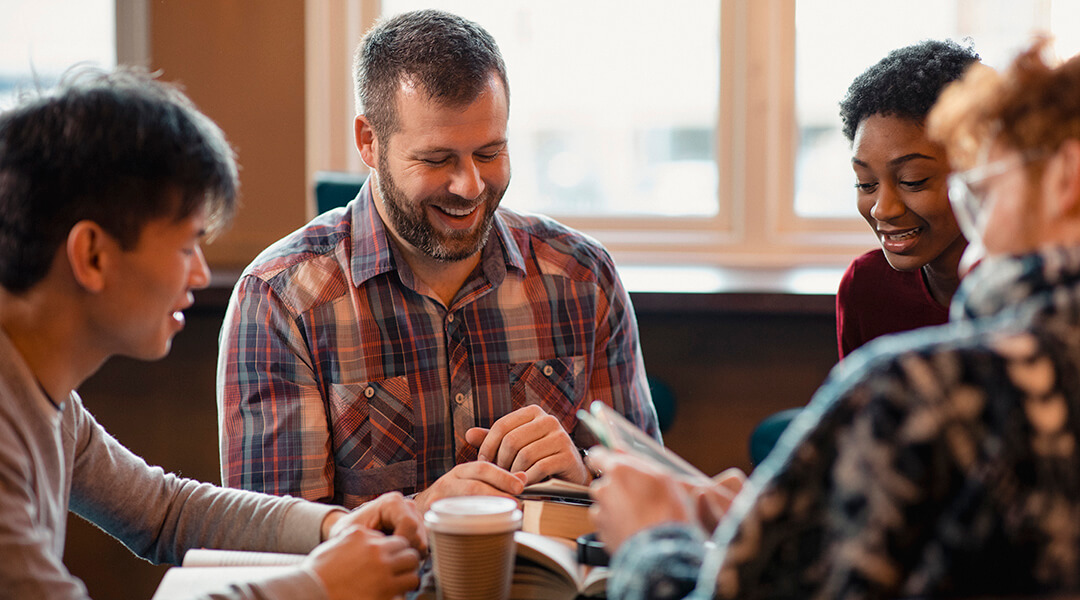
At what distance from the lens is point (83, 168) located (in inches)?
35.8

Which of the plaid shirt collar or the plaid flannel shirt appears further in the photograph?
the plaid shirt collar

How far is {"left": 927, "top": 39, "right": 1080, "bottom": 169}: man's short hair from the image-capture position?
2.27 ft

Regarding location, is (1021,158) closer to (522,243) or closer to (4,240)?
(4,240)

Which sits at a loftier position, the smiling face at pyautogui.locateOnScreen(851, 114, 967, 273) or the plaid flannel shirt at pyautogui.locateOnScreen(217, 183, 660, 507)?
the smiling face at pyautogui.locateOnScreen(851, 114, 967, 273)

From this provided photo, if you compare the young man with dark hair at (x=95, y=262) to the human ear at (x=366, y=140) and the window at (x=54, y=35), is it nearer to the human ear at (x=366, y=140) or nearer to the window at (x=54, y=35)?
the human ear at (x=366, y=140)

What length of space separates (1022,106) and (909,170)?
0.71 meters

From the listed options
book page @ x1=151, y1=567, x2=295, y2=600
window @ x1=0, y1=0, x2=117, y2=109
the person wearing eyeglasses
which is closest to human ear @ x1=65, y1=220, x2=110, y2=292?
book page @ x1=151, y1=567, x2=295, y2=600

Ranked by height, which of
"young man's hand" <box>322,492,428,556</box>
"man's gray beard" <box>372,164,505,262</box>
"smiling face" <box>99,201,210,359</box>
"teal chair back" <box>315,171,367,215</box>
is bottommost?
"young man's hand" <box>322,492,428,556</box>

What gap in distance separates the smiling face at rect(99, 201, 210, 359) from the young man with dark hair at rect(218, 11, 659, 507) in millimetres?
378

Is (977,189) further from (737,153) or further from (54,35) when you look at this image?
(54,35)

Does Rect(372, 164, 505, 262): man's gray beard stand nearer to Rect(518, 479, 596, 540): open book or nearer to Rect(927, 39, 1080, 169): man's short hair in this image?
Rect(518, 479, 596, 540): open book

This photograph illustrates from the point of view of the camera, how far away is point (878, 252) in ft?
5.53

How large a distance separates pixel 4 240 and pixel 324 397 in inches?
22.6

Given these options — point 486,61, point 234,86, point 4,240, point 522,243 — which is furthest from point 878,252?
point 234,86
